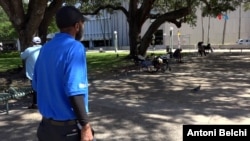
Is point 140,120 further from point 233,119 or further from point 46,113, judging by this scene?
point 46,113

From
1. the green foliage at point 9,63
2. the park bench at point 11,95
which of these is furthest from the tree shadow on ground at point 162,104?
the green foliage at point 9,63

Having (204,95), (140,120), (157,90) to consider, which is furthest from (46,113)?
(157,90)

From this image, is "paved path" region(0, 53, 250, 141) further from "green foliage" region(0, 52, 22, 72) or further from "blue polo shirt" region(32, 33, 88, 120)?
"green foliage" region(0, 52, 22, 72)

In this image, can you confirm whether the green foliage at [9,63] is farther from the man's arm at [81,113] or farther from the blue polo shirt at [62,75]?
the man's arm at [81,113]

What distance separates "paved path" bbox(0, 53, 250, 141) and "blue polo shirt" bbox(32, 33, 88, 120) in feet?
11.0

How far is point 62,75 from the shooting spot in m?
3.14

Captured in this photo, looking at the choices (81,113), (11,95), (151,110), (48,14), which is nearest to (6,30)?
(48,14)

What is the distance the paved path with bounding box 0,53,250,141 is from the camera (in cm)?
693

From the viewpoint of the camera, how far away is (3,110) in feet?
30.8

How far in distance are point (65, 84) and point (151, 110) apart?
576 centimetres

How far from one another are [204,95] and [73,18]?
25.8 feet

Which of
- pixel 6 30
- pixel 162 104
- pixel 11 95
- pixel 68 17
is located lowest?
pixel 162 104

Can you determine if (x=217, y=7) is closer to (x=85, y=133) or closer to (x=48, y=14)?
(x=48, y=14)

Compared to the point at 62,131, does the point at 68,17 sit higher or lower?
higher
